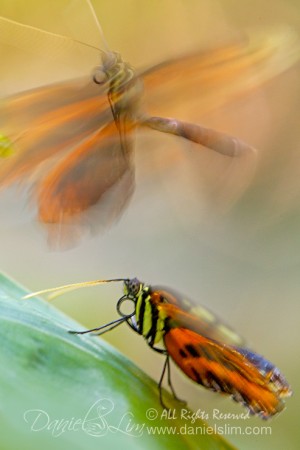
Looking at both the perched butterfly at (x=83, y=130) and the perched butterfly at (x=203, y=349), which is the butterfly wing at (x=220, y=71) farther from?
the perched butterfly at (x=203, y=349)

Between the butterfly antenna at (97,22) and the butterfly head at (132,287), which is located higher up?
the butterfly antenna at (97,22)

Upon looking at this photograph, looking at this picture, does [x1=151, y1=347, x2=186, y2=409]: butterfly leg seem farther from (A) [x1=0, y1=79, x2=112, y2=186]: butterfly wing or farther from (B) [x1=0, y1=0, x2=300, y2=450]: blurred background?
(A) [x1=0, y1=79, x2=112, y2=186]: butterfly wing

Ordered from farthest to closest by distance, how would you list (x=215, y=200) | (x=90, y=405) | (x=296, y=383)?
(x=215, y=200)
(x=296, y=383)
(x=90, y=405)

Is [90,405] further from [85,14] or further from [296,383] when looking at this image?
[85,14]

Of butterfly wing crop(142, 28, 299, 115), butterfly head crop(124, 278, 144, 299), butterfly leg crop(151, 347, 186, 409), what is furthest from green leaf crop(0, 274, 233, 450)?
butterfly wing crop(142, 28, 299, 115)

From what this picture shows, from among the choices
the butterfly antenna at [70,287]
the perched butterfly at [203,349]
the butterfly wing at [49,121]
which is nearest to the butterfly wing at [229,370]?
the perched butterfly at [203,349]

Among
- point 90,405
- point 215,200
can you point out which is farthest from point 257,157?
point 90,405

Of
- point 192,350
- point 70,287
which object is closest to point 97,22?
point 70,287
